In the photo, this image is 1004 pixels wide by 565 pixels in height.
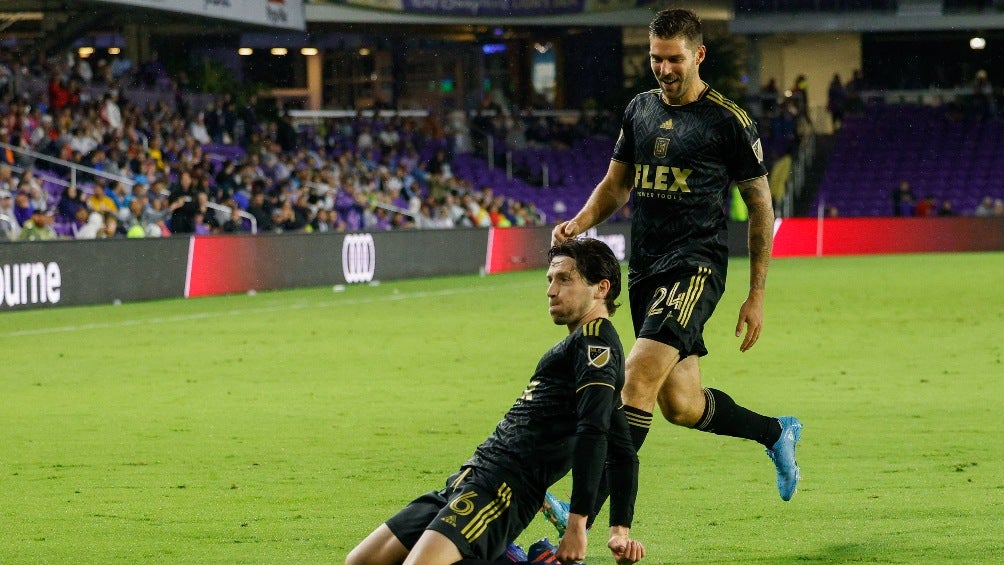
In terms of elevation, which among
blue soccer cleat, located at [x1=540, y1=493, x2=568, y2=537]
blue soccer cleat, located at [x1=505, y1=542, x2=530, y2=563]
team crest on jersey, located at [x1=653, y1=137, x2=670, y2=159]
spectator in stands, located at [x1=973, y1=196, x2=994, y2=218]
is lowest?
spectator in stands, located at [x1=973, y1=196, x2=994, y2=218]

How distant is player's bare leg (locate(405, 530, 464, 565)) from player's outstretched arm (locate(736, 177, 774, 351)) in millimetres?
2261

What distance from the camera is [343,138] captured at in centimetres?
3925

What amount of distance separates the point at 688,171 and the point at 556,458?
6.50 ft

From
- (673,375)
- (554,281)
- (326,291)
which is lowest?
(326,291)

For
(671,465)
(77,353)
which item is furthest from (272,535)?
(77,353)

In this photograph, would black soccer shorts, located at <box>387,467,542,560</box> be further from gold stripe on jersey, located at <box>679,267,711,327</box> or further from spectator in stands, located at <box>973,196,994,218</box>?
spectator in stands, located at <box>973,196,994,218</box>

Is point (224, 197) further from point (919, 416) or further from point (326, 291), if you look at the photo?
point (919, 416)

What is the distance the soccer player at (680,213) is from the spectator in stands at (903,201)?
38.2 metres

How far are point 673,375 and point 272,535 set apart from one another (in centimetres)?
193

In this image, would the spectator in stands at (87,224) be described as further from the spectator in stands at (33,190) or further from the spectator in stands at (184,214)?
the spectator in stands at (184,214)

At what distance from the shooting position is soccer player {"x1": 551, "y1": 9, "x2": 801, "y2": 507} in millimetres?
6469

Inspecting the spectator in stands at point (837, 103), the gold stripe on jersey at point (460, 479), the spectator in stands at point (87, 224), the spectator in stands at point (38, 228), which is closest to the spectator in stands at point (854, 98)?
the spectator in stands at point (837, 103)

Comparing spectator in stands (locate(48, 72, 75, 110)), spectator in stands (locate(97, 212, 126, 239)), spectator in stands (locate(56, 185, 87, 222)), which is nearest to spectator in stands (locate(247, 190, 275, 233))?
spectator in stands (locate(56, 185, 87, 222))

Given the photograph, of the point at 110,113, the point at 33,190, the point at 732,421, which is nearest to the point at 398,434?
the point at 732,421
